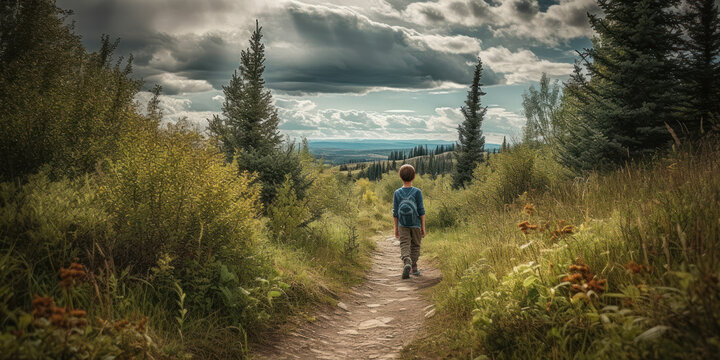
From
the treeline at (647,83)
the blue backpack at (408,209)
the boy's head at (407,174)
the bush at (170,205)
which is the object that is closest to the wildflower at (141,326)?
the bush at (170,205)

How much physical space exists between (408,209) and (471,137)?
81.4 feet

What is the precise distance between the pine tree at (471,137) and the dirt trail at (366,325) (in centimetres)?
2331

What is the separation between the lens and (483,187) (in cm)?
1439

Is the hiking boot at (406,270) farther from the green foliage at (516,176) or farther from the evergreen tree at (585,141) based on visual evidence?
the evergreen tree at (585,141)

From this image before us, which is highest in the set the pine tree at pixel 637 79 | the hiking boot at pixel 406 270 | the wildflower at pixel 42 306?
the pine tree at pixel 637 79

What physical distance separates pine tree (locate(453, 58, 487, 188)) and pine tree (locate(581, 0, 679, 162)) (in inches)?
737

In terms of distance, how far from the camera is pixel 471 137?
29812mm

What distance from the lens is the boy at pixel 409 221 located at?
727 cm

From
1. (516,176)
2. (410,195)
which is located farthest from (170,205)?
(516,176)

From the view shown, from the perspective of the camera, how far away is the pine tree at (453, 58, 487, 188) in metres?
29.2

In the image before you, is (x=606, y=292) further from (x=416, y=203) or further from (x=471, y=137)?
(x=471, y=137)

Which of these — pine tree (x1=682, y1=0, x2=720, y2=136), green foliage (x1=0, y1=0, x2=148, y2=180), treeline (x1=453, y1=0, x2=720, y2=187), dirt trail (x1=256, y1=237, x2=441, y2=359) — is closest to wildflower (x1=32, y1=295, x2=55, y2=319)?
dirt trail (x1=256, y1=237, x2=441, y2=359)

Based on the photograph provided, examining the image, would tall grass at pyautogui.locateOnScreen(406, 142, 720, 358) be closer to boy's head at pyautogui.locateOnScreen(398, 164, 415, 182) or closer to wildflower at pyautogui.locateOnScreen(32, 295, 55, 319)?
boy's head at pyautogui.locateOnScreen(398, 164, 415, 182)

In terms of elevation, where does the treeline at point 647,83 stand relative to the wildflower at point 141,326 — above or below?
above
